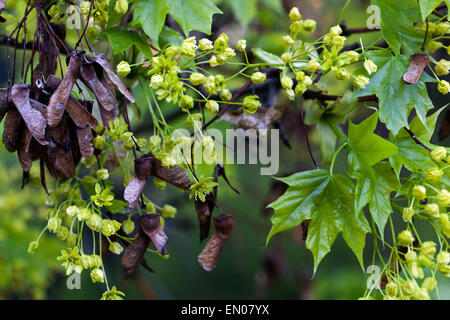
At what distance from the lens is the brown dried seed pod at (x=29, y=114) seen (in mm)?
560

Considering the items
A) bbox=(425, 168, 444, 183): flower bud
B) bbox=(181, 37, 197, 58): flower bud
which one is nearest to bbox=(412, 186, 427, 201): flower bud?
bbox=(425, 168, 444, 183): flower bud

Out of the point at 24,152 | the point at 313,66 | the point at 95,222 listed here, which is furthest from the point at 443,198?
the point at 24,152

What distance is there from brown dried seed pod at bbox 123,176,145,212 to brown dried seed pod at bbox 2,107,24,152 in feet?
0.53

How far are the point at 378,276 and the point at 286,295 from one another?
6.72 ft

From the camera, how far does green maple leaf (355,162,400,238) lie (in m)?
0.61

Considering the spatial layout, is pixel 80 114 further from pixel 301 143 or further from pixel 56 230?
pixel 301 143

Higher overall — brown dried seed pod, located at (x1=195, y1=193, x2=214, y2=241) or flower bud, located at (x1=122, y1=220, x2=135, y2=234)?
brown dried seed pod, located at (x1=195, y1=193, x2=214, y2=241)

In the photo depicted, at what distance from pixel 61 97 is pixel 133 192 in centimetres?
15

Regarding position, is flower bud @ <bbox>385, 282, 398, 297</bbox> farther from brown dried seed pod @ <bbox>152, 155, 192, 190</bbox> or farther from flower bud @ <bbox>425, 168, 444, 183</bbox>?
brown dried seed pod @ <bbox>152, 155, 192, 190</bbox>

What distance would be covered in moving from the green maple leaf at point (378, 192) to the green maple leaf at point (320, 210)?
0.09 feet

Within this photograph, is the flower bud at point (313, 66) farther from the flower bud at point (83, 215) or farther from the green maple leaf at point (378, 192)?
the flower bud at point (83, 215)

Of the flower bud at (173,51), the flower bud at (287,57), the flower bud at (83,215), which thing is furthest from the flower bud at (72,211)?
the flower bud at (287,57)

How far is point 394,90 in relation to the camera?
0.66m

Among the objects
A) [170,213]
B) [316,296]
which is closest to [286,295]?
[316,296]
